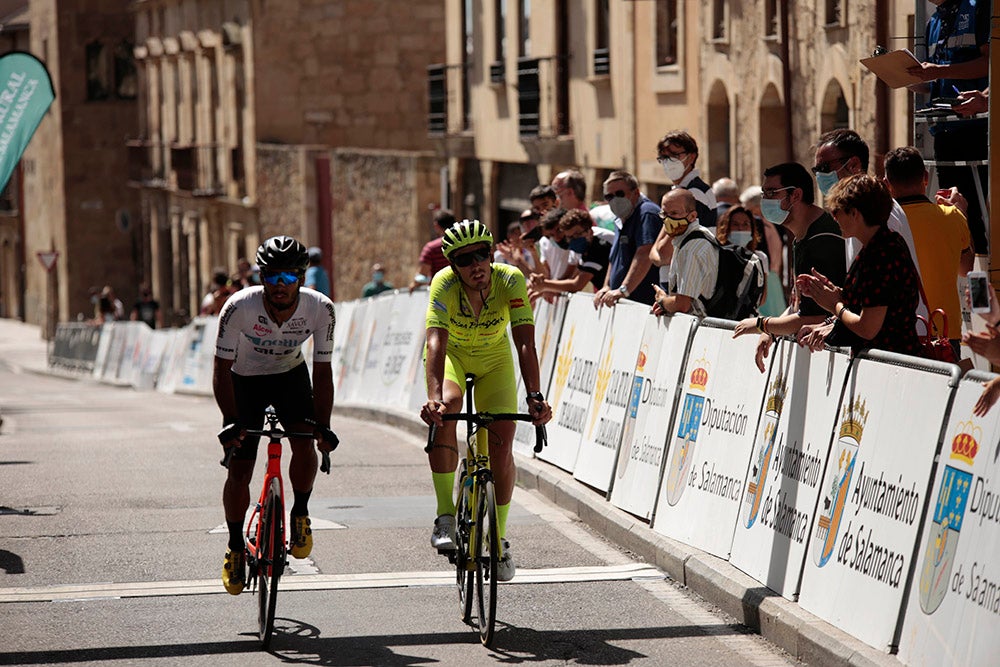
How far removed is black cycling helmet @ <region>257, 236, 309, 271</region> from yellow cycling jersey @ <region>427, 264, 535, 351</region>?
0.75m

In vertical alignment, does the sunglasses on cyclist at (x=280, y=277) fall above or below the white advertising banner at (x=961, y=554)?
above

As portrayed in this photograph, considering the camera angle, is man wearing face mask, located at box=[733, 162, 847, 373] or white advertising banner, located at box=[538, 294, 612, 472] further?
white advertising banner, located at box=[538, 294, 612, 472]

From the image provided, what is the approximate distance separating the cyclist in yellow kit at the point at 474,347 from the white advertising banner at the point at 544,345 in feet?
15.3

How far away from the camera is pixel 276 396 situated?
855cm

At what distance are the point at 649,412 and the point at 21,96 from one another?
35.9 ft

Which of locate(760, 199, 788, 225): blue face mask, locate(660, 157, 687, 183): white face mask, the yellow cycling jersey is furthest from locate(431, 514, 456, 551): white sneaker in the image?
locate(660, 157, 687, 183): white face mask

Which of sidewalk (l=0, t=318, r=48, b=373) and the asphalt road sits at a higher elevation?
the asphalt road

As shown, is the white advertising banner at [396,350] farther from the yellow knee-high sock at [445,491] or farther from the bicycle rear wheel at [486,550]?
the bicycle rear wheel at [486,550]

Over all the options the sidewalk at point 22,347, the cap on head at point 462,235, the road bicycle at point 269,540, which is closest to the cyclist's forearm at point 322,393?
the road bicycle at point 269,540

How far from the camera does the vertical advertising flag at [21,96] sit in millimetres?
19281

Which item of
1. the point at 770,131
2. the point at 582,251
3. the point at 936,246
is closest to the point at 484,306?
the point at 936,246

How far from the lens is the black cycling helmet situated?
26.7ft

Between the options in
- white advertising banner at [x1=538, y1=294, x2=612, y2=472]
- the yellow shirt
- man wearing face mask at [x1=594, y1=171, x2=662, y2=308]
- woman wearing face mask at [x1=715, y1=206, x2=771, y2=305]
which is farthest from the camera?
white advertising banner at [x1=538, y1=294, x2=612, y2=472]

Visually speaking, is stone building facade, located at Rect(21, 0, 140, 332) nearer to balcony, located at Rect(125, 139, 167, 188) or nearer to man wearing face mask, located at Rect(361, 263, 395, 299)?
balcony, located at Rect(125, 139, 167, 188)
